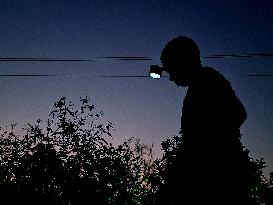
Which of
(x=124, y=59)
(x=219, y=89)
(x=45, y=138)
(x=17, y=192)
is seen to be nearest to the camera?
(x=219, y=89)

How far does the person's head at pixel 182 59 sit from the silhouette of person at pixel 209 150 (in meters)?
0.11

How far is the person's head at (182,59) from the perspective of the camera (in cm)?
231

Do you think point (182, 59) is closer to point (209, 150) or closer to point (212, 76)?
point (212, 76)

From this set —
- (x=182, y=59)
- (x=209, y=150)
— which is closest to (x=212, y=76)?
(x=182, y=59)

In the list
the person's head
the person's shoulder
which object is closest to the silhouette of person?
the person's shoulder

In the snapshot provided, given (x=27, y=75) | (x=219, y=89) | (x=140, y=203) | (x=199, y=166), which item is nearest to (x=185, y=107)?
(x=219, y=89)

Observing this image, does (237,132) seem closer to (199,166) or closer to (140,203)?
(199,166)

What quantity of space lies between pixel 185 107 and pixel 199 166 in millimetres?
404

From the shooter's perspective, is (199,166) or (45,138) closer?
(199,166)

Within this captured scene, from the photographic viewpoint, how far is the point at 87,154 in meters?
24.8

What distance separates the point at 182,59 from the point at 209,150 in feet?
2.27

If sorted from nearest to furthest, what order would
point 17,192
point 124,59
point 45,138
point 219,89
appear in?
point 219,89, point 124,59, point 45,138, point 17,192

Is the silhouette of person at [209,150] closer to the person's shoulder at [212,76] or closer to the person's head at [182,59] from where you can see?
the person's shoulder at [212,76]

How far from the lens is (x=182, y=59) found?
2.31 meters
